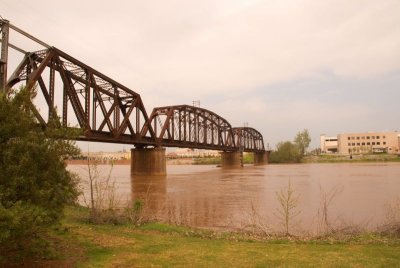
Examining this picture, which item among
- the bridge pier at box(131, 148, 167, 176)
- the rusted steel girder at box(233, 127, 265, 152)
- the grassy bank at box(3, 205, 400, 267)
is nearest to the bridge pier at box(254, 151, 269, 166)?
the rusted steel girder at box(233, 127, 265, 152)

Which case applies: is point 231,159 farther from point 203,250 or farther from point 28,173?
point 28,173

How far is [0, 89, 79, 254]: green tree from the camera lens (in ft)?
22.2

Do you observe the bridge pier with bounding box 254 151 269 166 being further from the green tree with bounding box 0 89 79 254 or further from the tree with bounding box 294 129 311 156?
the green tree with bounding box 0 89 79 254

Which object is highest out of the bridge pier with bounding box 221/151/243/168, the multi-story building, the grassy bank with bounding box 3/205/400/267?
the multi-story building

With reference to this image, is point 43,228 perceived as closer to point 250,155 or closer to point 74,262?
point 74,262

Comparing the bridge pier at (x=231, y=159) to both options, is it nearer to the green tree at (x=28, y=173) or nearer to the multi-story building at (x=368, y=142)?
the multi-story building at (x=368, y=142)

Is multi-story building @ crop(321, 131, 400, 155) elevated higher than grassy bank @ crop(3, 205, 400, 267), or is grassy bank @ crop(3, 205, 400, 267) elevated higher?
multi-story building @ crop(321, 131, 400, 155)

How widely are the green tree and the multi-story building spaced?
183557 mm

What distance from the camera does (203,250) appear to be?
31.5ft

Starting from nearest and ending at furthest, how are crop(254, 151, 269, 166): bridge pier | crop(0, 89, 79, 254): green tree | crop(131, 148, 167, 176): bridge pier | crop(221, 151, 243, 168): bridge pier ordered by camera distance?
crop(0, 89, 79, 254): green tree, crop(131, 148, 167, 176): bridge pier, crop(221, 151, 243, 168): bridge pier, crop(254, 151, 269, 166): bridge pier

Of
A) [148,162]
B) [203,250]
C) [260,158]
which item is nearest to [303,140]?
[260,158]

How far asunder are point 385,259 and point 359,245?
1.85 meters

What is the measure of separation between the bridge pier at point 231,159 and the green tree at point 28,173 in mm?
116197

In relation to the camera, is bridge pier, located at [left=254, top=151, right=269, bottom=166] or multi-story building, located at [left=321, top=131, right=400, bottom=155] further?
multi-story building, located at [left=321, top=131, right=400, bottom=155]
